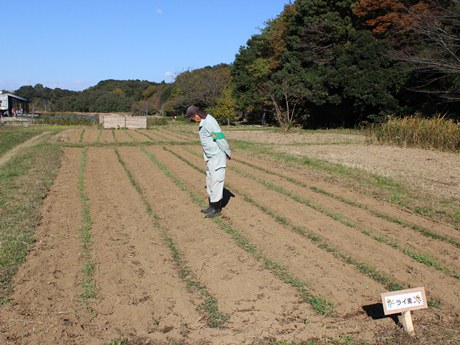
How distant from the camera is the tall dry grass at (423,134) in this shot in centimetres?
1596

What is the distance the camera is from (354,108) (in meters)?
30.9

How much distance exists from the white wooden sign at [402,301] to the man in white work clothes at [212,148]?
3400mm

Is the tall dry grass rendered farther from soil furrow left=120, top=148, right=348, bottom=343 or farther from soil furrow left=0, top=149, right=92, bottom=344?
soil furrow left=0, top=149, right=92, bottom=344

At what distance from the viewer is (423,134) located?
16.9 meters

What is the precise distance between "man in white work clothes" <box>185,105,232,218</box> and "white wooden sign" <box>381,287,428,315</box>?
3400mm

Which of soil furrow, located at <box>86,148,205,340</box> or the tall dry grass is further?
the tall dry grass

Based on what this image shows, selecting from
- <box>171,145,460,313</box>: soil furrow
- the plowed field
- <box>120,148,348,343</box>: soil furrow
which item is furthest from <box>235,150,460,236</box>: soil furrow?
<box>120,148,348,343</box>: soil furrow

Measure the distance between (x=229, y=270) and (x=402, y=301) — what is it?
5.82ft

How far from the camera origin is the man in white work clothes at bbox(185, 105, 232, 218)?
6246 millimetres

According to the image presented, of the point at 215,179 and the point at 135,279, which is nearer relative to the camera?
the point at 135,279

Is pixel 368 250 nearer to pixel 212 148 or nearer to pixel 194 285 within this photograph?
pixel 194 285

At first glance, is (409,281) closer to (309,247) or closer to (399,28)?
(309,247)

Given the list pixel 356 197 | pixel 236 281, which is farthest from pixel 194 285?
pixel 356 197

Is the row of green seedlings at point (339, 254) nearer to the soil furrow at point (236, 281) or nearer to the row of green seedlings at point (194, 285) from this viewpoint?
the soil furrow at point (236, 281)
